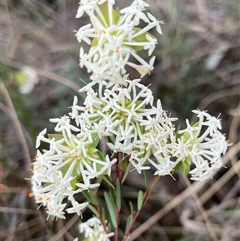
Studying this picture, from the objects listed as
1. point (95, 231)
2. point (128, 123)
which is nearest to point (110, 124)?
point (128, 123)

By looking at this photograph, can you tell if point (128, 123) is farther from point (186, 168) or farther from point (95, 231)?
point (95, 231)

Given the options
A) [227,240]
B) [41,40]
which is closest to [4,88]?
[41,40]

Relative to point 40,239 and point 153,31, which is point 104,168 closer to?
point 40,239

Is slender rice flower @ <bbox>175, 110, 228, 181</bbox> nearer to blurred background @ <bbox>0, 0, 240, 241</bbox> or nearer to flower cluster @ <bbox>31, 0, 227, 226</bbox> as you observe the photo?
flower cluster @ <bbox>31, 0, 227, 226</bbox>

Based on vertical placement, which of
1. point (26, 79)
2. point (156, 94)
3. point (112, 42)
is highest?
point (112, 42)

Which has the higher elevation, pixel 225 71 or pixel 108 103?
pixel 108 103

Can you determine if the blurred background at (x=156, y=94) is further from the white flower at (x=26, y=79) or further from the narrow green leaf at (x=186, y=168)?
the narrow green leaf at (x=186, y=168)
